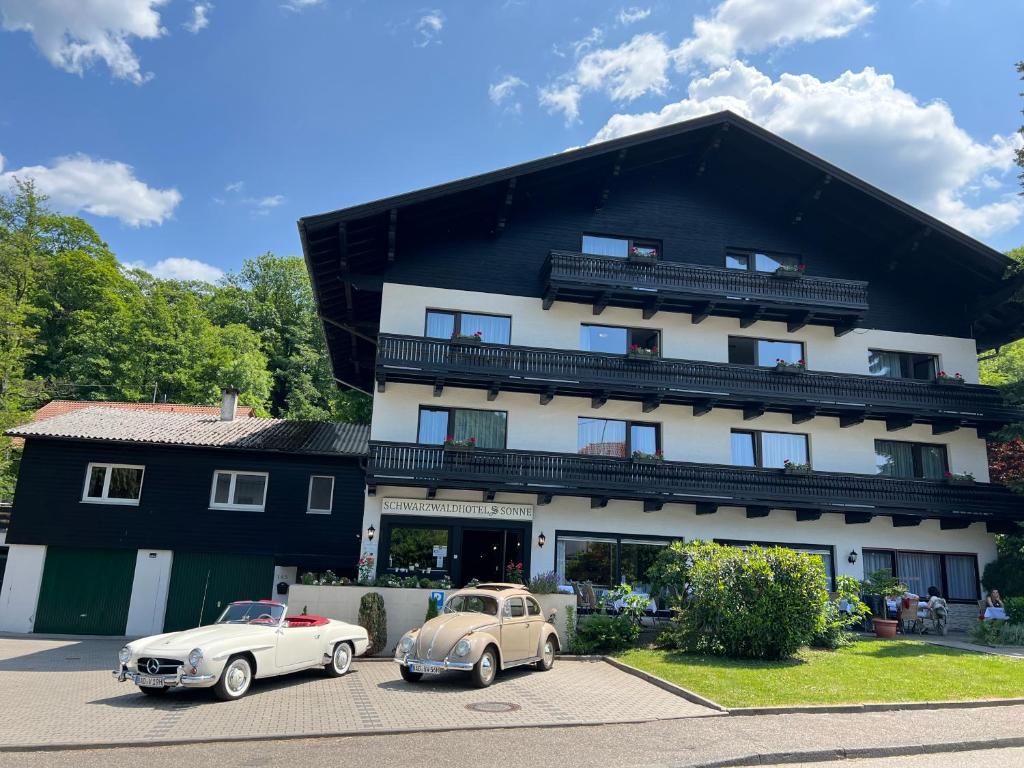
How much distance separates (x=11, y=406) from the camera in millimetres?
34125

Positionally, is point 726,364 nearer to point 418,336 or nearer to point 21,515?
point 418,336

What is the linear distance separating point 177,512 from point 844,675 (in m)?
19.2

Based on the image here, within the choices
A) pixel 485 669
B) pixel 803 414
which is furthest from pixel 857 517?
pixel 485 669

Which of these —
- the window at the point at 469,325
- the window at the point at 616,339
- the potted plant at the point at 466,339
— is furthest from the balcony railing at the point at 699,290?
the potted plant at the point at 466,339

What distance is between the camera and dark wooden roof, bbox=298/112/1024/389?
22281 mm

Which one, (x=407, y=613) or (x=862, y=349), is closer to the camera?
(x=407, y=613)

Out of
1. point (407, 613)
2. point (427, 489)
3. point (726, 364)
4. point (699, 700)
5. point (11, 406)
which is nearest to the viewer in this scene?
point (699, 700)

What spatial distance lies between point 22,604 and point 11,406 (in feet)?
54.0

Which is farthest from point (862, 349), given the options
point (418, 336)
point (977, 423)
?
point (418, 336)

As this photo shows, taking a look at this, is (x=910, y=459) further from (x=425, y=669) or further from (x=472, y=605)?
(x=425, y=669)

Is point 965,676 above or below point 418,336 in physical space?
below

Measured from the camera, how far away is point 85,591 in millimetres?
21922

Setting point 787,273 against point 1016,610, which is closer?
point 1016,610

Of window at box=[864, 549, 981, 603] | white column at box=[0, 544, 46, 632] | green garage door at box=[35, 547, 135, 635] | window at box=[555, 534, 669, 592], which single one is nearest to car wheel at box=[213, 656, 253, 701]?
window at box=[555, 534, 669, 592]
